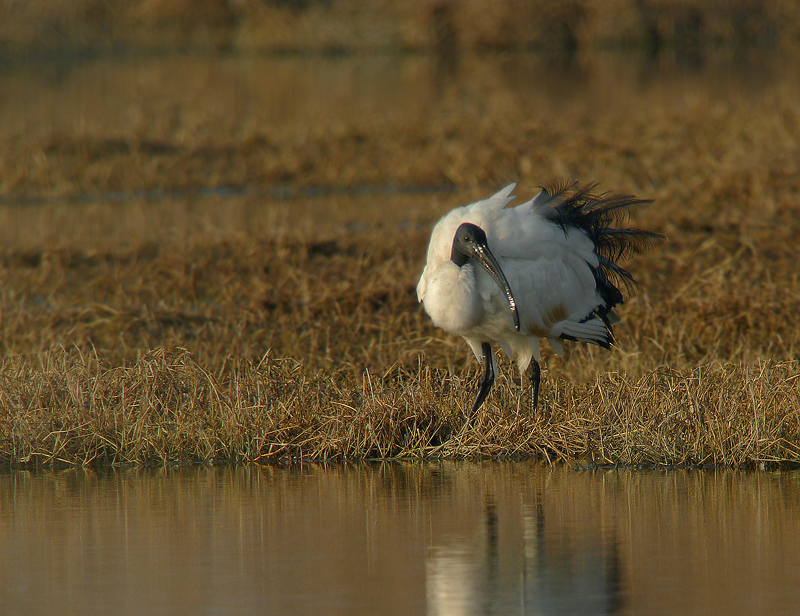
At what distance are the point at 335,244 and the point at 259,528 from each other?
5.87m

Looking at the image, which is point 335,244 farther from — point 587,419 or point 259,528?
point 259,528

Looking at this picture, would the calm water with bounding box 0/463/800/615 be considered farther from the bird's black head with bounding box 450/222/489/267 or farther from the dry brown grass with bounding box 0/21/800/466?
the bird's black head with bounding box 450/222/489/267

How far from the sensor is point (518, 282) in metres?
6.93

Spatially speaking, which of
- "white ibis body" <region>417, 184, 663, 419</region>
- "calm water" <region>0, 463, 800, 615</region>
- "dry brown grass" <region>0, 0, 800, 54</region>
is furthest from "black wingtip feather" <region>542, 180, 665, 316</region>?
"dry brown grass" <region>0, 0, 800, 54</region>

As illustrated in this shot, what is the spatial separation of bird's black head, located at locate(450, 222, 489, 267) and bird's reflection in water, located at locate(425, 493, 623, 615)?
1558 millimetres

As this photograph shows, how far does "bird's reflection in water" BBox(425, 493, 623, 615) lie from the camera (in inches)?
175

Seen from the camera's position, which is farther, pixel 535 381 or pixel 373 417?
pixel 535 381

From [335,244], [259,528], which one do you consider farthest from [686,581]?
[335,244]

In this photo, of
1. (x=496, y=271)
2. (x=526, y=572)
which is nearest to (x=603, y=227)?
(x=496, y=271)

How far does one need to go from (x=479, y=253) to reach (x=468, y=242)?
0.24 feet

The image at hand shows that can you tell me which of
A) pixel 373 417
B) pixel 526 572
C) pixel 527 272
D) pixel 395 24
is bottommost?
pixel 526 572

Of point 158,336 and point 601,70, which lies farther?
point 601,70

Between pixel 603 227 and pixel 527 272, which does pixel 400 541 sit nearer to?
pixel 527 272

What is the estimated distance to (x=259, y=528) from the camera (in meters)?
5.60
